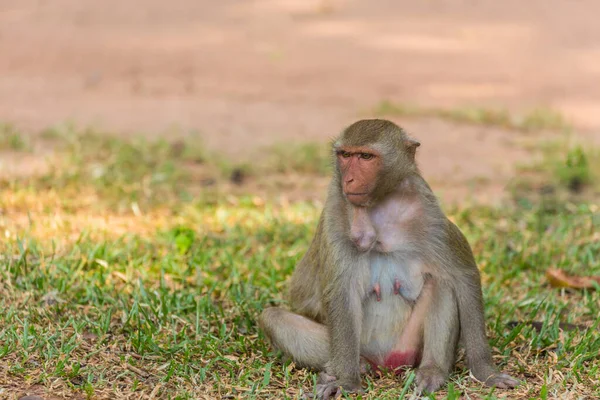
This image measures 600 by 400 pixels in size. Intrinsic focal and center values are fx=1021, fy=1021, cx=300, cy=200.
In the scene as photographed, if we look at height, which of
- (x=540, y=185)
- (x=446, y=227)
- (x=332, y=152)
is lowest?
(x=540, y=185)

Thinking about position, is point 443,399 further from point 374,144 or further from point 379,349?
point 374,144

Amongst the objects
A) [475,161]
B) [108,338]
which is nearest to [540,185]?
[475,161]

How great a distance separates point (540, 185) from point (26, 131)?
4.97 meters

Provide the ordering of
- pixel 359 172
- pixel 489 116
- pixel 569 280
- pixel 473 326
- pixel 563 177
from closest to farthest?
pixel 359 172
pixel 473 326
pixel 569 280
pixel 563 177
pixel 489 116

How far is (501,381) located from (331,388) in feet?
2.71

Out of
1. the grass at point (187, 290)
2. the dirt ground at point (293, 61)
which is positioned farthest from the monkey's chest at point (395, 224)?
the dirt ground at point (293, 61)

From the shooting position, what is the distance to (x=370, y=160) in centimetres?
486

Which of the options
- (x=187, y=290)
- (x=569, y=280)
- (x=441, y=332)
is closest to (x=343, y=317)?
(x=441, y=332)

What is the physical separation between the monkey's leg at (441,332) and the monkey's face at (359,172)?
63 centimetres

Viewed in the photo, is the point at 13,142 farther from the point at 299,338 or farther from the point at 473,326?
the point at 473,326

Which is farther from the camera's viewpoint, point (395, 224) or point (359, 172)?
point (395, 224)

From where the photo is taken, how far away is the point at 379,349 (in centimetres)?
519

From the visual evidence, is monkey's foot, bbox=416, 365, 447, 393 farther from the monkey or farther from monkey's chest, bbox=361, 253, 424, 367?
monkey's chest, bbox=361, 253, 424, 367

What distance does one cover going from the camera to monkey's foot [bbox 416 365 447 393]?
4832 millimetres
